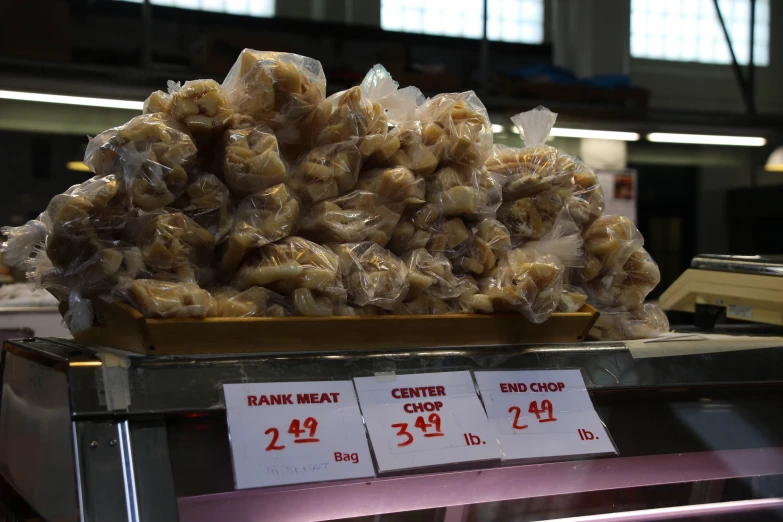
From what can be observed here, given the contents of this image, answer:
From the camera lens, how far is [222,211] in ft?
3.61

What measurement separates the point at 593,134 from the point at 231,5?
102 inches

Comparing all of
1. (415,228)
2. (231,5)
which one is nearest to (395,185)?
(415,228)

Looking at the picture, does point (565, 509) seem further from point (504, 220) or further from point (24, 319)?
point (24, 319)

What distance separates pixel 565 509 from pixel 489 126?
61 cm

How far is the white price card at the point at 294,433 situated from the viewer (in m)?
0.93

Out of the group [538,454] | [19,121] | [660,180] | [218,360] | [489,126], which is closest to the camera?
[218,360]

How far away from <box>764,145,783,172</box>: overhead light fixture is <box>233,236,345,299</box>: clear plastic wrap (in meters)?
5.51

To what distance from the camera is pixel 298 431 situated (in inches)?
38.2

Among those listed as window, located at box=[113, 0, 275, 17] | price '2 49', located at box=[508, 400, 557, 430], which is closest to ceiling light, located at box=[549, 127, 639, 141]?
window, located at box=[113, 0, 275, 17]

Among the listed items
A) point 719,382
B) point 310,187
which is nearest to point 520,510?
point 719,382

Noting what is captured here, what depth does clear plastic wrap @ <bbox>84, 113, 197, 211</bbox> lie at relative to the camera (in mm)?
1030

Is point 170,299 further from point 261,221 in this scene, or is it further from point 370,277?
point 370,277

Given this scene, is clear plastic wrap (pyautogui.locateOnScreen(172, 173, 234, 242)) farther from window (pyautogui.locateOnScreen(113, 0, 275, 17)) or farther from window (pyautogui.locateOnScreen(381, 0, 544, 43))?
window (pyautogui.locateOnScreen(381, 0, 544, 43))

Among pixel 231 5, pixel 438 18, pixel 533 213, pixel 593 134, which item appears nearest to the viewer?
pixel 533 213
